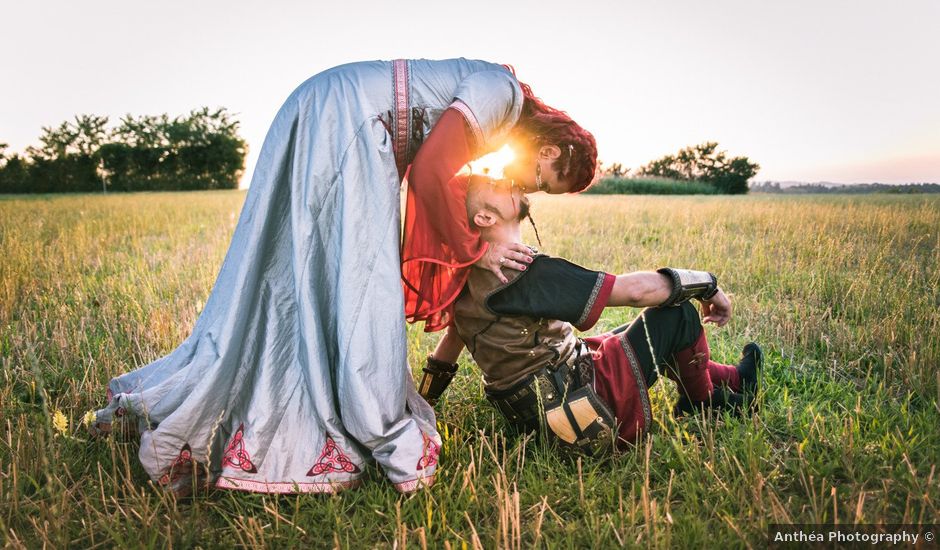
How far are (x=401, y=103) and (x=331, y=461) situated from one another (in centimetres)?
148

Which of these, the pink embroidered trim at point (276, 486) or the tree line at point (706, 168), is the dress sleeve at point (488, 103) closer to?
the pink embroidered trim at point (276, 486)

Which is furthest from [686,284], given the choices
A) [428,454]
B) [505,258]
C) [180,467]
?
[180,467]

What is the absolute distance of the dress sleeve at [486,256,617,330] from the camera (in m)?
2.15

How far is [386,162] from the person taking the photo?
2193mm

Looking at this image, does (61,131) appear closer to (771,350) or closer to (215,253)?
(215,253)

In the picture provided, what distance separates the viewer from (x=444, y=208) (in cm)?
206

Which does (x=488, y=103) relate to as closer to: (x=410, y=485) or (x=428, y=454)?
(x=428, y=454)

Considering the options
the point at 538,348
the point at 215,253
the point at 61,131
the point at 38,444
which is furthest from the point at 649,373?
the point at 61,131

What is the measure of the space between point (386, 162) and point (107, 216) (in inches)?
548

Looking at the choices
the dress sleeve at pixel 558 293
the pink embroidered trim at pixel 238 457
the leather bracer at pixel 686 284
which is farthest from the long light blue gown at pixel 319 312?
the leather bracer at pixel 686 284

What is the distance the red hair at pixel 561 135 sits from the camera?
2.33 meters

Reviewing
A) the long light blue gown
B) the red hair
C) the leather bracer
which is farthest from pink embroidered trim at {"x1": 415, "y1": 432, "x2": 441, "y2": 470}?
the red hair

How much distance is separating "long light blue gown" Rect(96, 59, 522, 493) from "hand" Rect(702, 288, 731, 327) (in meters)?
1.28

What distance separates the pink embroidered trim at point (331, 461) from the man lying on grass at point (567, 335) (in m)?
0.69
